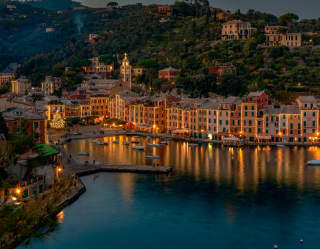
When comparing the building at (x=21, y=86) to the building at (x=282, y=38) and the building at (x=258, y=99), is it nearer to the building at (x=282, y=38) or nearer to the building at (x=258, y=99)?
the building at (x=282, y=38)

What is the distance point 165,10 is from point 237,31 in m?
27.9

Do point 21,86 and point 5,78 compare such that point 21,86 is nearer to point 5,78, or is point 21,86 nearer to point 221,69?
point 5,78

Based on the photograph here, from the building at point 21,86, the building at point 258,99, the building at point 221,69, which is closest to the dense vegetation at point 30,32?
the building at point 21,86

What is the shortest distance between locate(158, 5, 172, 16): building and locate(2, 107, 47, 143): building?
73.0 m

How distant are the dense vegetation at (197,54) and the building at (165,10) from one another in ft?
4.06

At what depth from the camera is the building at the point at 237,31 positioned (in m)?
81.5

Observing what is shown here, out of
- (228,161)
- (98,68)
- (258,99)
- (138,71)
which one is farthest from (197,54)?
→ (228,161)

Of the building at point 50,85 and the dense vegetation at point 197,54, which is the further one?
the building at point 50,85

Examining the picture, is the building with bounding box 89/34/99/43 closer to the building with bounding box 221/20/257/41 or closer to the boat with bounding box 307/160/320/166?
the building with bounding box 221/20/257/41

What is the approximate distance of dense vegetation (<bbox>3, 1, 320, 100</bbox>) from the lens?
63.2 meters

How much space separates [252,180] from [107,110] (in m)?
37.5

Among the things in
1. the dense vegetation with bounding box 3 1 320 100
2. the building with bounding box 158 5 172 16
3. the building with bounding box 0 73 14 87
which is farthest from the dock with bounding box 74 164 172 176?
the building with bounding box 158 5 172 16

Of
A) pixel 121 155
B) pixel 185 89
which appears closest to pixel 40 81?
pixel 185 89

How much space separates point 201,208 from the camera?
26.5m
